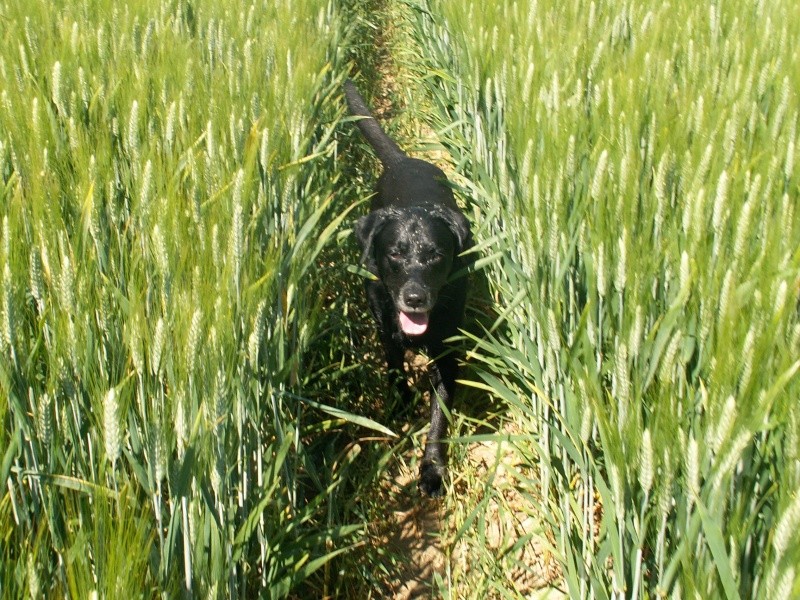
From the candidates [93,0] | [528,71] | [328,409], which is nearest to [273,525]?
[328,409]

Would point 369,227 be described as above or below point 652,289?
below

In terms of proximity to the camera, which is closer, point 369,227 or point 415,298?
point 415,298

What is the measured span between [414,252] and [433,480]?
0.83m

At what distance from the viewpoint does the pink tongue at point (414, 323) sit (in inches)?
115

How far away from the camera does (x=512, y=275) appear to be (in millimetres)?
2611

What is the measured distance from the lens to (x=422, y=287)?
2898mm

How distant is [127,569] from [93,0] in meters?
3.49

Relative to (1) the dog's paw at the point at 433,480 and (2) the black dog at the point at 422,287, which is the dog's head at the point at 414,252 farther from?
(1) the dog's paw at the point at 433,480

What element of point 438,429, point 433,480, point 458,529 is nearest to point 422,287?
point 438,429

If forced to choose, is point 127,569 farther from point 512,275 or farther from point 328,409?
point 512,275

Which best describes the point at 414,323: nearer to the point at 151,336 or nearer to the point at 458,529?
the point at 458,529

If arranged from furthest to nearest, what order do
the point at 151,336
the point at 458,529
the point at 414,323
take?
1. the point at 414,323
2. the point at 458,529
3. the point at 151,336

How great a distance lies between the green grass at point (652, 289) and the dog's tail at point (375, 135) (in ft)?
1.60

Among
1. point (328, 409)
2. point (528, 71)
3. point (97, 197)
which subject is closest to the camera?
point (97, 197)
